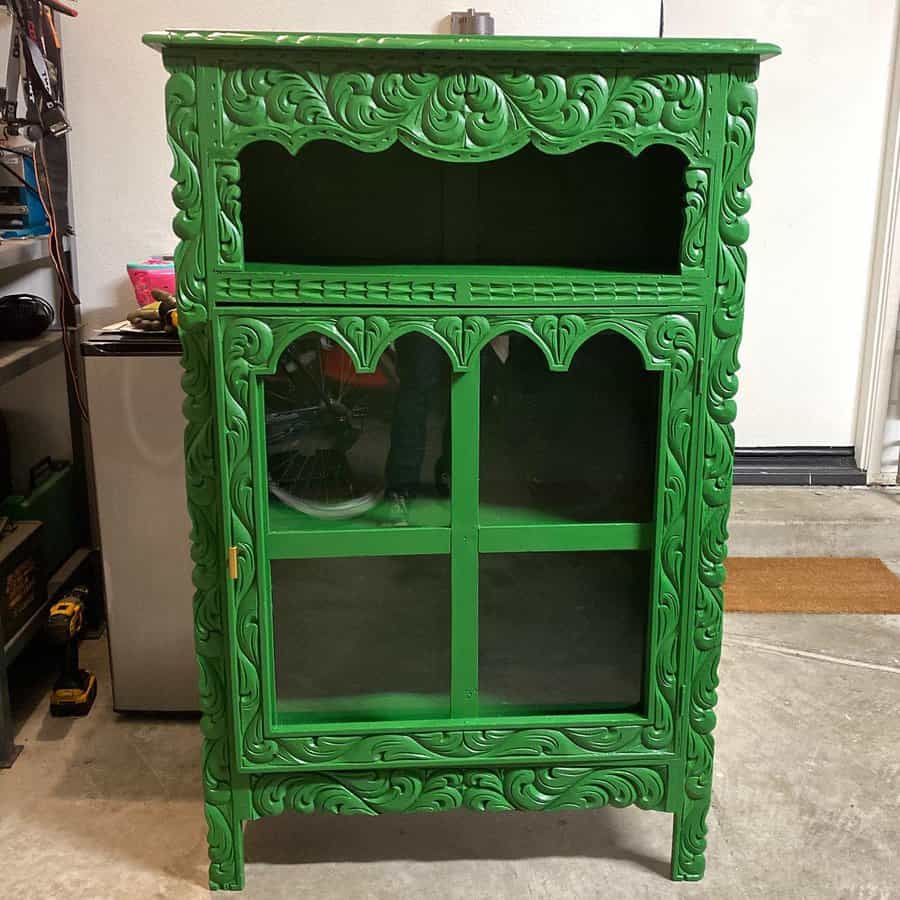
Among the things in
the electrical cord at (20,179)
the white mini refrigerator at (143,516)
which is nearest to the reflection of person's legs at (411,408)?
the white mini refrigerator at (143,516)

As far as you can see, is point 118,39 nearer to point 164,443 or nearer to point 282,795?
point 164,443

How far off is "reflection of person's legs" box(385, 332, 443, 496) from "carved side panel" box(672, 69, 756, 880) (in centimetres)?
45

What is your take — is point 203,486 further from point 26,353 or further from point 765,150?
point 765,150

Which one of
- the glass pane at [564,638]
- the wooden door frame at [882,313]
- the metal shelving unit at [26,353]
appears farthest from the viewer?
the wooden door frame at [882,313]

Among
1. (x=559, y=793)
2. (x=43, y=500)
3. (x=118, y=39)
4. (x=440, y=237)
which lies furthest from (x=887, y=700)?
(x=118, y=39)

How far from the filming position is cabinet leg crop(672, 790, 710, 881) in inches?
73.3

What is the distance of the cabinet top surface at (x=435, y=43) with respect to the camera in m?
1.50

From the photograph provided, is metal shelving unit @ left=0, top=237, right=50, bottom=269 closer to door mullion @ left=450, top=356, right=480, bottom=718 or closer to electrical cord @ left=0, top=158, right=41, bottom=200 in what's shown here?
electrical cord @ left=0, top=158, right=41, bottom=200

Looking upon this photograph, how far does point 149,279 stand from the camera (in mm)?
2547

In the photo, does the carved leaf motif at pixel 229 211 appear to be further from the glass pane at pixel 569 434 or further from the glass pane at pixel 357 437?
the glass pane at pixel 569 434

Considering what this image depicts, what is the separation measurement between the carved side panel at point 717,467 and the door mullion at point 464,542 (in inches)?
14.6

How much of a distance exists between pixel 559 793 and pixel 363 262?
988mm

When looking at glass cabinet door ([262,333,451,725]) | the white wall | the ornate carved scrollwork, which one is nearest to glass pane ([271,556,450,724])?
glass cabinet door ([262,333,451,725])

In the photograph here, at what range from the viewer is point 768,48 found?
5.10 feet
